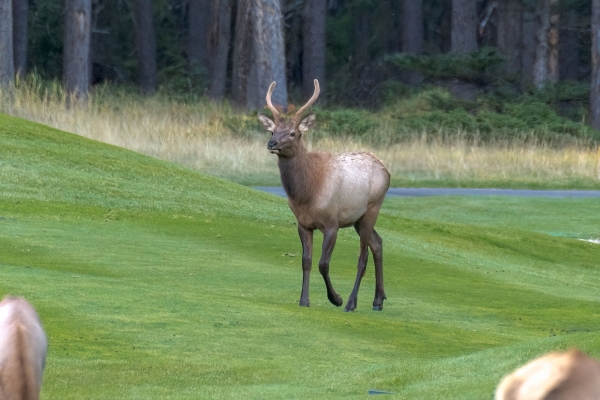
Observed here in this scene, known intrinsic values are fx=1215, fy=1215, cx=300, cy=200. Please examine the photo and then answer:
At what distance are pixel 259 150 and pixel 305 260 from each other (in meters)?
20.0

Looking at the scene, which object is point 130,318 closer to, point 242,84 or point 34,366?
point 34,366

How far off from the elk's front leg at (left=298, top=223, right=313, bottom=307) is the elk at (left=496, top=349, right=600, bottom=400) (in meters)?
8.39

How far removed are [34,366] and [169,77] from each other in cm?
5143

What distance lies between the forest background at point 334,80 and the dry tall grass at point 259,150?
0.06 m

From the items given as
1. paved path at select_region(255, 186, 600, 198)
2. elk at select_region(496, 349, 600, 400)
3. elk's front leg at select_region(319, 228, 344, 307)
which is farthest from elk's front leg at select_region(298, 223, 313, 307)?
paved path at select_region(255, 186, 600, 198)

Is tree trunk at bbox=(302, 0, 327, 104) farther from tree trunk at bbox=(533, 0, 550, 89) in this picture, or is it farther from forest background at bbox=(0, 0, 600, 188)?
tree trunk at bbox=(533, 0, 550, 89)

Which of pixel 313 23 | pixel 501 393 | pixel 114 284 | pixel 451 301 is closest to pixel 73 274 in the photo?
pixel 114 284

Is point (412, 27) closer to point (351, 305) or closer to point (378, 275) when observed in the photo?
point (378, 275)

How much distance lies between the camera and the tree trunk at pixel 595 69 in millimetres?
40981

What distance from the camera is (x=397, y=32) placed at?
64000mm

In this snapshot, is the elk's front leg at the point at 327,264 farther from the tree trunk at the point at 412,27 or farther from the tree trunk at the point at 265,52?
the tree trunk at the point at 412,27

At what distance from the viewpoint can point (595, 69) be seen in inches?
1644

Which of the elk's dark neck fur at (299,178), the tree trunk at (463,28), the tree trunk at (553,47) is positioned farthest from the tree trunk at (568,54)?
the elk's dark neck fur at (299,178)

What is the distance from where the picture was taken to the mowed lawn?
27.7 ft
